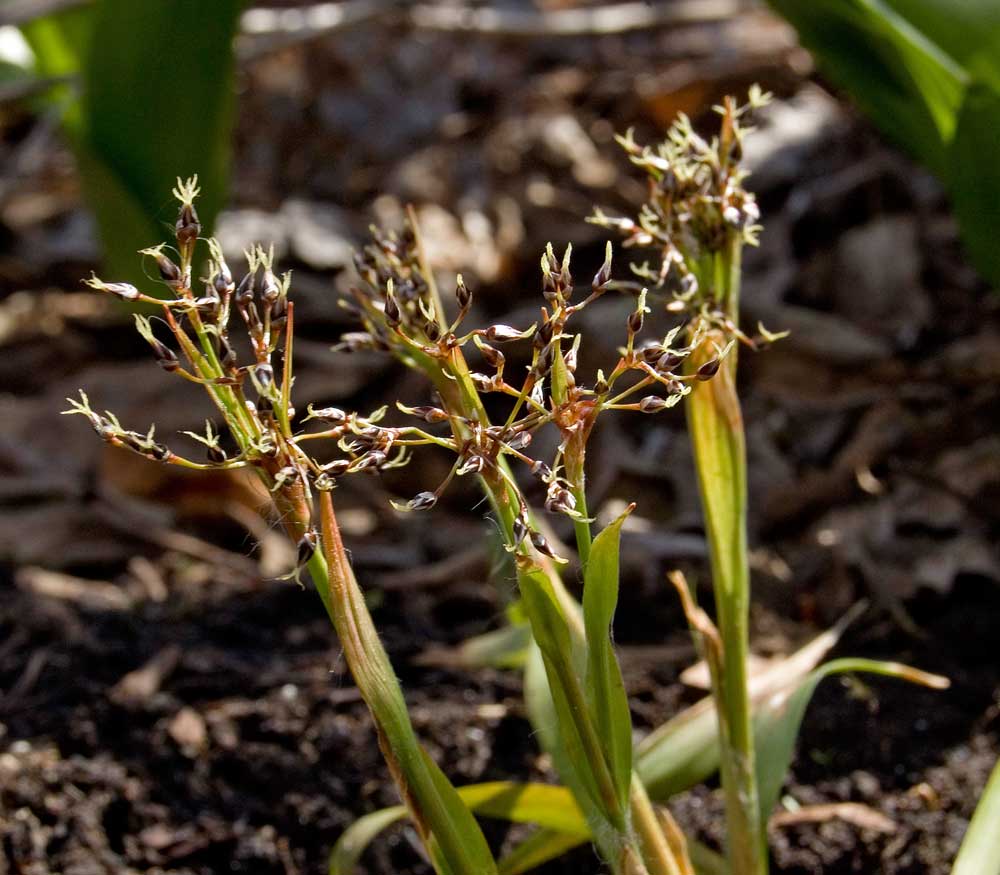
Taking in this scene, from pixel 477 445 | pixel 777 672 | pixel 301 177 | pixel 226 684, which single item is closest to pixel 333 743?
pixel 226 684

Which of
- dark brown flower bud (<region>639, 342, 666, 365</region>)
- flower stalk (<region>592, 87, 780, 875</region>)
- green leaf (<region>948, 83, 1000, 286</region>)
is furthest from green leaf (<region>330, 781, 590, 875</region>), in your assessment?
green leaf (<region>948, 83, 1000, 286</region>)

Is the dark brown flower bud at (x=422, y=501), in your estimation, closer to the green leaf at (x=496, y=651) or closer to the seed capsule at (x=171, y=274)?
the seed capsule at (x=171, y=274)

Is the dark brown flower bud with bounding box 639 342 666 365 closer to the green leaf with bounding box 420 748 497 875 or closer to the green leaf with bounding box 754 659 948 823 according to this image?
the green leaf with bounding box 420 748 497 875

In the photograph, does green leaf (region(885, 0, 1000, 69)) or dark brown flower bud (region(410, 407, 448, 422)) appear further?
green leaf (region(885, 0, 1000, 69))

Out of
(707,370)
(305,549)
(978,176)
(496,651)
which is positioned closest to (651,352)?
(707,370)

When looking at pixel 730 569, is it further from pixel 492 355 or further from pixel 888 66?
pixel 888 66

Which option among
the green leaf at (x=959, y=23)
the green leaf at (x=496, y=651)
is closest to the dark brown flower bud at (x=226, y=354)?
the green leaf at (x=496, y=651)

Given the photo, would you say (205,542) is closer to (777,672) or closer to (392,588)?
(392,588)
